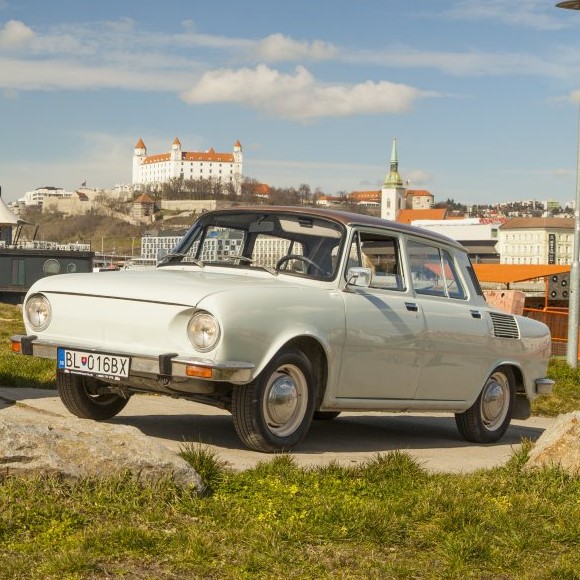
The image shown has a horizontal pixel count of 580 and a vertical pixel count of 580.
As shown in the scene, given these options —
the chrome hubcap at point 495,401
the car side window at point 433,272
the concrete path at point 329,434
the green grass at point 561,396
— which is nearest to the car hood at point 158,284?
the concrete path at point 329,434

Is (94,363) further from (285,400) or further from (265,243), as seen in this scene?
(265,243)

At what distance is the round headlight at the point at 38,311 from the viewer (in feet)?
24.6

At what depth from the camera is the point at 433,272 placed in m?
8.78

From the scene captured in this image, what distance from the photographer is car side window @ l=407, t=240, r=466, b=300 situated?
8.52 meters

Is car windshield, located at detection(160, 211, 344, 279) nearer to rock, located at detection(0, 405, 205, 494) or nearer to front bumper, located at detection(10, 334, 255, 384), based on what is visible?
front bumper, located at detection(10, 334, 255, 384)

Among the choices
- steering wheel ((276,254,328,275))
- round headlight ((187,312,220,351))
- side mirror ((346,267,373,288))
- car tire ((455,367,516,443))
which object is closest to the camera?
round headlight ((187,312,220,351))

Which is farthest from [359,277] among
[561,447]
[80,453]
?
[80,453]

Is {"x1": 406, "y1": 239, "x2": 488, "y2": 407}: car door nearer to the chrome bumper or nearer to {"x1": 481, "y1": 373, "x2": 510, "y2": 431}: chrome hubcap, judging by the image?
{"x1": 481, "y1": 373, "x2": 510, "y2": 431}: chrome hubcap

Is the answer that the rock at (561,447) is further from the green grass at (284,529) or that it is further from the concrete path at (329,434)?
the green grass at (284,529)

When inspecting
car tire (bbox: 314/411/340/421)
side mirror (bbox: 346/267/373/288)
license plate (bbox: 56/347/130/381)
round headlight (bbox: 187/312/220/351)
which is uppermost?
side mirror (bbox: 346/267/373/288)

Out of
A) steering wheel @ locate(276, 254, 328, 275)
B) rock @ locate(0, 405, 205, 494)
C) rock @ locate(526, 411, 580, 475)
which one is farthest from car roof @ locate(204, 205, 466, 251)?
rock @ locate(0, 405, 205, 494)

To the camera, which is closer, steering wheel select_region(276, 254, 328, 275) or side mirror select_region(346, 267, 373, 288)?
side mirror select_region(346, 267, 373, 288)

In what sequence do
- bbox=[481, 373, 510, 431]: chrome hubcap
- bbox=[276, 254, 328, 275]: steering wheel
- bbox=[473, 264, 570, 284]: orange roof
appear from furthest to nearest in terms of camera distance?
bbox=[473, 264, 570, 284]: orange roof
bbox=[481, 373, 510, 431]: chrome hubcap
bbox=[276, 254, 328, 275]: steering wheel

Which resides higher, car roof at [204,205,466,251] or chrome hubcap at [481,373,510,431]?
car roof at [204,205,466,251]
